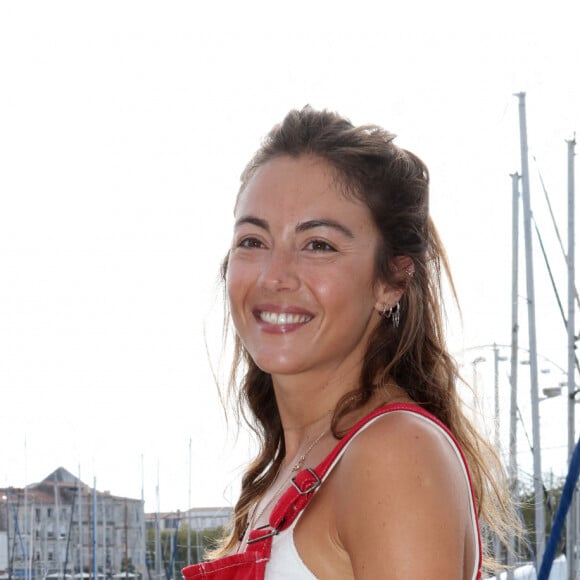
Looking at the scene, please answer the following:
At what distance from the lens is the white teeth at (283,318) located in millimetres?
1981

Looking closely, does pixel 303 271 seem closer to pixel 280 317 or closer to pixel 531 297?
pixel 280 317

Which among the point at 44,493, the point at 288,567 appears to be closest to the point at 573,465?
the point at 288,567

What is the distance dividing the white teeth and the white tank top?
308 millimetres

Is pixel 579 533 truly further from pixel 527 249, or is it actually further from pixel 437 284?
pixel 437 284

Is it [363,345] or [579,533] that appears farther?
[579,533]

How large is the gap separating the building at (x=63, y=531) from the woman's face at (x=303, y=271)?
1659 cm

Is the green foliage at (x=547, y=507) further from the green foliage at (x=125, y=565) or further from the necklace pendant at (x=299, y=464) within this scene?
the necklace pendant at (x=299, y=464)

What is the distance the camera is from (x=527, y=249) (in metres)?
11.2

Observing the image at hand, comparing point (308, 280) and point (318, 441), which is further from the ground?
point (308, 280)

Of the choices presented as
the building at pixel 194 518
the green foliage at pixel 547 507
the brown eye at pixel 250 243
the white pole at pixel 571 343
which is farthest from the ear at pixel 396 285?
the building at pixel 194 518

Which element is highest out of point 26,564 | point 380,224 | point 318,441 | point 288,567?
point 380,224

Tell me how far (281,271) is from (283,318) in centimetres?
9

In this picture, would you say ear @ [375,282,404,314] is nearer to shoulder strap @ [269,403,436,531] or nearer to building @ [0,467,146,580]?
shoulder strap @ [269,403,436,531]

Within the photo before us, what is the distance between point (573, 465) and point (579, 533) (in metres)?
5.18
